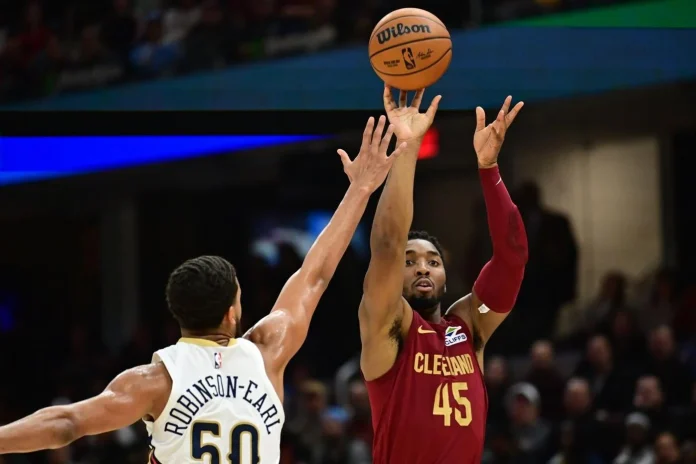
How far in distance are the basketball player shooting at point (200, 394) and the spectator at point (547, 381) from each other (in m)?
7.14

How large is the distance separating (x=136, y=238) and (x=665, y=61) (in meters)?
11.4

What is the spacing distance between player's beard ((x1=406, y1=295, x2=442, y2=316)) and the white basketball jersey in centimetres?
165

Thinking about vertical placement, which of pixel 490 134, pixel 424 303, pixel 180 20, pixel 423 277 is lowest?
pixel 424 303

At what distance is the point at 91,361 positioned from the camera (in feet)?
54.9

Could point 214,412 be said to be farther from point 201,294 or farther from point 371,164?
point 371,164

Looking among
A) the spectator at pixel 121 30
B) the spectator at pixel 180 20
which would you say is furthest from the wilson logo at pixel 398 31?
the spectator at pixel 121 30

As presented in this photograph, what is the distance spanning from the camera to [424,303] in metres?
5.79

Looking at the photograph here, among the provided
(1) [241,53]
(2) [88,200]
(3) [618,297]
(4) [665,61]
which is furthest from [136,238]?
(4) [665,61]

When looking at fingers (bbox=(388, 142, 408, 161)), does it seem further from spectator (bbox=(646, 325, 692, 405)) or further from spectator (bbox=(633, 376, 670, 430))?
spectator (bbox=(646, 325, 692, 405))

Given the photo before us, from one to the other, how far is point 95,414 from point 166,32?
41.4ft

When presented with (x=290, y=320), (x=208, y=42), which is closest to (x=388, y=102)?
(x=290, y=320)

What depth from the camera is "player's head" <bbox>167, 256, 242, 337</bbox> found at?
13.9 ft

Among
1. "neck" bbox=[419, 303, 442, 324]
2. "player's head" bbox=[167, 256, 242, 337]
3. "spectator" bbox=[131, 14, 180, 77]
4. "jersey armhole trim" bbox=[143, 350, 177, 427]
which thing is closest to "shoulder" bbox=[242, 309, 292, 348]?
"player's head" bbox=[167, 256, 242, 337]

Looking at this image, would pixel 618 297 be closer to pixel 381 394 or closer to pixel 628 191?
pixel 628 191
